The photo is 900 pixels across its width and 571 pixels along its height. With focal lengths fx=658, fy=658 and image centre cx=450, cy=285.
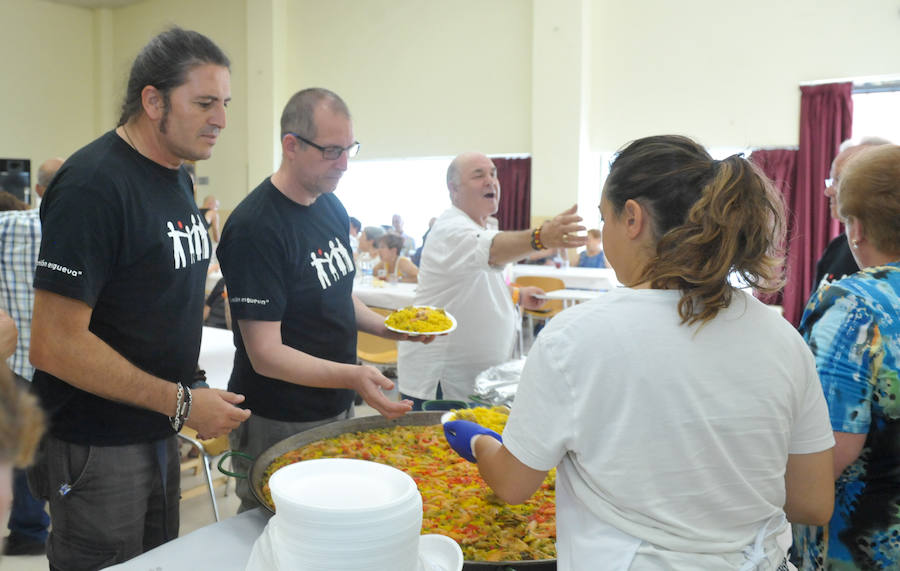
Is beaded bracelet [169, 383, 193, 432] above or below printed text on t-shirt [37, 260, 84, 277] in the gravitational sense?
below

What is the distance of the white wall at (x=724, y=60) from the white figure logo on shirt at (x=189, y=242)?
290 inches

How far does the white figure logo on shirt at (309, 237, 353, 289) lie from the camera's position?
1869 mm

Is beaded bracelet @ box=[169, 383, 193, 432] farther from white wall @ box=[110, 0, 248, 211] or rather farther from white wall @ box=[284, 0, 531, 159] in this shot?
white wall @ box=[110, 0, 248, 211]

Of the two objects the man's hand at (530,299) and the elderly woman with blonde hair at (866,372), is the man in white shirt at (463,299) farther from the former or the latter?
the elderly woman with blonde hair at (866,372)

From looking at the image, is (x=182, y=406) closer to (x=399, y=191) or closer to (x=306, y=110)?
(x=306, y=110)

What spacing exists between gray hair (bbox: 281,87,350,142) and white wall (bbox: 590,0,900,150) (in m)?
6.91

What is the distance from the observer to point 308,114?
6.16ft

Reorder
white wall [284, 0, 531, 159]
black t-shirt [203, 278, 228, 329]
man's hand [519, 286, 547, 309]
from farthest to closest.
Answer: white wall [284, 0, 531, 159] < black t-shirt [203, 278, 228, 329] < man's hand [519, 286, 547, 309]

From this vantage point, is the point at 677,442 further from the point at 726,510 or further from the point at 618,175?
the point at 618,175

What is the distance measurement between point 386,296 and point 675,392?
4668mm

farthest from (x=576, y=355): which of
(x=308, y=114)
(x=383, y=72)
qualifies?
(x=383, y=72)

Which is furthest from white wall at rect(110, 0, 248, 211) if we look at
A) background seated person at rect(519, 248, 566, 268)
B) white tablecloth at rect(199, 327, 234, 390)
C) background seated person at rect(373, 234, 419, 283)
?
white tablecloth at rect(199, 327, 234, 390)

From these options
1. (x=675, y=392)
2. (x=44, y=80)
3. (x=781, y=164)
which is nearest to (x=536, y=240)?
(x=675, y=392)

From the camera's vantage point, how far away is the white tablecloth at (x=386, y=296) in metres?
5.40
